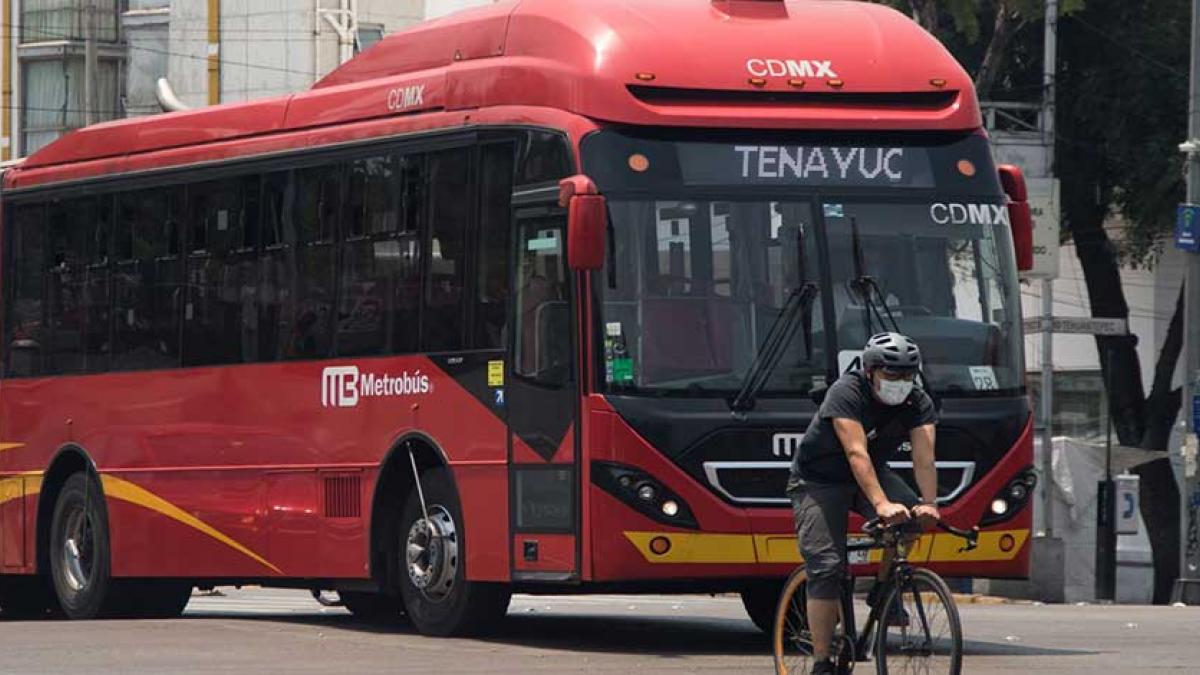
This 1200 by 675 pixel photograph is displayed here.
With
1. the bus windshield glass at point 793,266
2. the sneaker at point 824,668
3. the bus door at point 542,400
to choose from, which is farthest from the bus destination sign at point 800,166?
the sneaker at point 824,668

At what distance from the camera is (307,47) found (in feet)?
150

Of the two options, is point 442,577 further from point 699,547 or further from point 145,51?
point 145,51

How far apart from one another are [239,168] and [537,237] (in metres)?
3.82

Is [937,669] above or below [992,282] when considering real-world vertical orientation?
below

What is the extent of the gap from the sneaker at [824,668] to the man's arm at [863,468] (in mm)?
757

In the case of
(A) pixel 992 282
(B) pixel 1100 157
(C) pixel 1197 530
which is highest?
(B) pixel 1100 157

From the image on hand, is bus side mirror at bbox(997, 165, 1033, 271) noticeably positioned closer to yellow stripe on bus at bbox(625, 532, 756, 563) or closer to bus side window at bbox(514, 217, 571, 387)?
yellow stripe on bus at bbox(625, 532, 756, 563)

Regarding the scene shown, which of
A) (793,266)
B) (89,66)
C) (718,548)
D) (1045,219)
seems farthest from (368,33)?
(718,548)

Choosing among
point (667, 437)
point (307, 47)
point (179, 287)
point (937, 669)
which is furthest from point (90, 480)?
point (307, 47)

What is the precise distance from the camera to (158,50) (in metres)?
48.4

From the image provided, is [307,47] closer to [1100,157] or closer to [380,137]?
[1100,157]

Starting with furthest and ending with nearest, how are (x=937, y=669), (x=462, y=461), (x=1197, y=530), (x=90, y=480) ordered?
(x=1197, y=530)
(x=90, y=480)
(x=462, y=461)
(x=937, y=669)

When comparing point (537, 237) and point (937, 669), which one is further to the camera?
point (537, 237)

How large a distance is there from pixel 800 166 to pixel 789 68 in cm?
65
